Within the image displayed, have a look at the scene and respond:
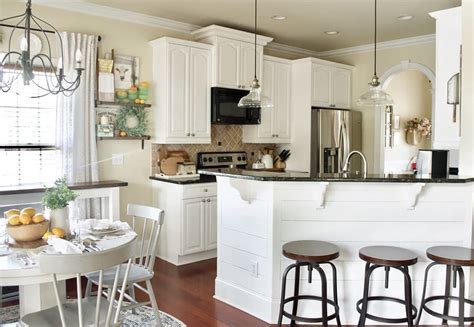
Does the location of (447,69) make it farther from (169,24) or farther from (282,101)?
(169,24)

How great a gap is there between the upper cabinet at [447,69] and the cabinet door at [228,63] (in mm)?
2198

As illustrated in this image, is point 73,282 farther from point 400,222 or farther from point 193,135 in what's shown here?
point 400,222

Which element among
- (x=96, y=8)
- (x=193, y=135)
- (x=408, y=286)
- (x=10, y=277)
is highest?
(x=96, y=8)

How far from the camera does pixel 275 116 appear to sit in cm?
588

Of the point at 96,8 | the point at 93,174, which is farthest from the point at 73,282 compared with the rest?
the point at 96,8

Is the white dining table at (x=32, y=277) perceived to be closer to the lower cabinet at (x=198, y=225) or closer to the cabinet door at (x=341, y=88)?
the lower cabinet at (x=198, y=225)

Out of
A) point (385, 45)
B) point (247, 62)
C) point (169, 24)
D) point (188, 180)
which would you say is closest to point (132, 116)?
point (188, 180)

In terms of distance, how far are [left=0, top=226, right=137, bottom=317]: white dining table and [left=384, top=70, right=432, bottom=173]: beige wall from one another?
6286 millimetres

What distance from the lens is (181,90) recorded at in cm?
482

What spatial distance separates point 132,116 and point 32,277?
9.36 feet

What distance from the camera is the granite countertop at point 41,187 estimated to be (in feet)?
12.1

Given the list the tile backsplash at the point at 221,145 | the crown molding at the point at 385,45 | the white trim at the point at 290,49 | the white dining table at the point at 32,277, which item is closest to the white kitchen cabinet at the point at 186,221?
the tile backsplash at the point at 221,145

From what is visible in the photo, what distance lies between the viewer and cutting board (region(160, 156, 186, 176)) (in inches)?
196

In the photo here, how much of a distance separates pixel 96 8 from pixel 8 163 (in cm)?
178
